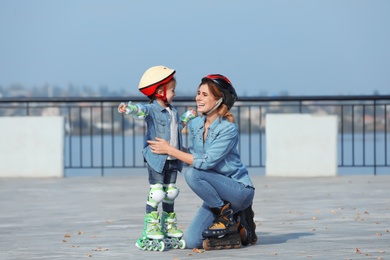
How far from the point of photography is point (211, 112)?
24.4 ft

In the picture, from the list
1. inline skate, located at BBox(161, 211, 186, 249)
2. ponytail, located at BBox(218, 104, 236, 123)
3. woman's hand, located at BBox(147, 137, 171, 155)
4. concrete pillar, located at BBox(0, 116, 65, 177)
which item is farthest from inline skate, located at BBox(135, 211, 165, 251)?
concrete pillar, located at BBox(0, 116, 65, 177)

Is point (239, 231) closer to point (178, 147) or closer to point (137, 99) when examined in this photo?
point (178, 147)

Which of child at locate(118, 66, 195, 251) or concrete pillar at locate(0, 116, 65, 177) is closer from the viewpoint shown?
child at locate(118, 66, 195, 251)

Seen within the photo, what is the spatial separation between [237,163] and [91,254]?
3.90 ft

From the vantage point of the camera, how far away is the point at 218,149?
7242mm

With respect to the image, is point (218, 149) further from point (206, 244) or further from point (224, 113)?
point (206, 244)

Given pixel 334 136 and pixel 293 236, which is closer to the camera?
pixel 293 236

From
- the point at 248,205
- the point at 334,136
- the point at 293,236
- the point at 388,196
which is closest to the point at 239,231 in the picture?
the point at 248,205

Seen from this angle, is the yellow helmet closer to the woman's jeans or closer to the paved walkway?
the woman's jeans

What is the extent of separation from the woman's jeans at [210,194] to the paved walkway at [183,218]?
148 millimetres

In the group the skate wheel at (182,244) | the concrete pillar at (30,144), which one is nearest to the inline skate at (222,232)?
the skate wheel at (182,244)

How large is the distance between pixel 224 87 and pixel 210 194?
734 millimetres

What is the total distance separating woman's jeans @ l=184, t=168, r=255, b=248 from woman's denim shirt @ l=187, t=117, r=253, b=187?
5 centimetres

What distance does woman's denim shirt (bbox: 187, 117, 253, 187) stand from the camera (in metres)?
7.23
